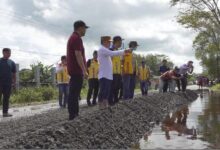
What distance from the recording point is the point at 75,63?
898 centimetres

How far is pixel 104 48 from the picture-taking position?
10648mm

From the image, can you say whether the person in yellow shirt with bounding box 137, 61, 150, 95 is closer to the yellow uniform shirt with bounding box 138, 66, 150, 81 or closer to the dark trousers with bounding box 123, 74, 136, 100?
the yellow uniform shirt with bounding box 138, 66, 150, 81

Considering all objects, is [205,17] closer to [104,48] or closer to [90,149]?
[104,48]

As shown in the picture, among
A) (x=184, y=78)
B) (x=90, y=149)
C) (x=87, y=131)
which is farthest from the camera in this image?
(x=184, y=78)

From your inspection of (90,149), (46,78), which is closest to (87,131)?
(90,149)

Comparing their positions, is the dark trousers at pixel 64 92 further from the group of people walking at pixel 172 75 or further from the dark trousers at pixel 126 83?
the group of people walking at pixel 172 75

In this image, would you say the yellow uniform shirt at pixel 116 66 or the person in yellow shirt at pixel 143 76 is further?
the person in yellow shirt at pixel 143 76

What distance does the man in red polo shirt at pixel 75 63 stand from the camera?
29.3 feet

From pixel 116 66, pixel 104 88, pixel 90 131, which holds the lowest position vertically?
pixel 90 131

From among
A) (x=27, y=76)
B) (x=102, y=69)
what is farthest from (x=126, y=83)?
(x=27, y=76)

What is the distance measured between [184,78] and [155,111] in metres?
9.21

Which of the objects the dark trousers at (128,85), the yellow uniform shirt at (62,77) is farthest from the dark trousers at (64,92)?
the dark trousers at (128,85)

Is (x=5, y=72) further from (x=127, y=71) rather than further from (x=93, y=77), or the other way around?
(x=127, y=71)

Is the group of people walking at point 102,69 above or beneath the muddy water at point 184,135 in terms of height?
above
